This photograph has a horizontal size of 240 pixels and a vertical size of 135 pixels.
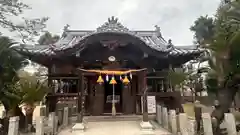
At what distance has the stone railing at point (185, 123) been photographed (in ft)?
20.9

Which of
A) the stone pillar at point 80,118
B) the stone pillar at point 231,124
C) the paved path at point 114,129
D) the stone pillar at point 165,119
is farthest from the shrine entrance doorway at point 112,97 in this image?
the stone pillar at point 231,124

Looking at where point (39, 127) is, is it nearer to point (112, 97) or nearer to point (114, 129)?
point (114, 129)

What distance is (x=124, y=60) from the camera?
9812 mm

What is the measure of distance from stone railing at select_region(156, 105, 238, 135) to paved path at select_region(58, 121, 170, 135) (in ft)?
1.50

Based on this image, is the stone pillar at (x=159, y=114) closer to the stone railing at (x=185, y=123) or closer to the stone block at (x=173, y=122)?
the stone railing at (x=185, y=123)

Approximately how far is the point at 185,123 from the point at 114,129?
2.76 m

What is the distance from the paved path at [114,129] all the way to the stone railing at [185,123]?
0.46 meters

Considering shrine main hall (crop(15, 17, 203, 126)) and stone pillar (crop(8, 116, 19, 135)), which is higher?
shrine main hall (crop(15, 17, 203, 126))

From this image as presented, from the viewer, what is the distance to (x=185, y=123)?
6.86m

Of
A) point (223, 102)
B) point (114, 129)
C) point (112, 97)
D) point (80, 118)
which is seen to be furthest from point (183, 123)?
point (112, 97)

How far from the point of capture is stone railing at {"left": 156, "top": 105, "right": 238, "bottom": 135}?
20.9 feet

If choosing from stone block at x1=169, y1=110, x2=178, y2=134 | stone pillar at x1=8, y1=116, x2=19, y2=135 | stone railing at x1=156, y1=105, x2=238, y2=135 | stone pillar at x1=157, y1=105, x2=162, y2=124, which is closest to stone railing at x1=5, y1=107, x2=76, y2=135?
stone pillar at x1=8, y1=116, x2=19, y2=135

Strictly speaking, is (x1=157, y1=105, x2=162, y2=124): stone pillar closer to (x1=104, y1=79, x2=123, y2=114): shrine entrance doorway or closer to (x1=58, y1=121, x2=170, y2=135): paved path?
(x1=58, y1=121, x2=170, y2=135): paved path

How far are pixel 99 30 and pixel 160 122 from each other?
5079mm
